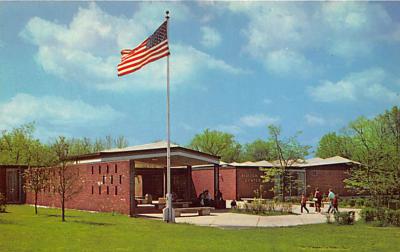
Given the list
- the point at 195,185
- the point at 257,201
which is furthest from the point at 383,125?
the point at 257,201

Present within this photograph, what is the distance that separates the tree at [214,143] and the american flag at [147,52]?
170 ft

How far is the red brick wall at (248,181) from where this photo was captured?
41562mm

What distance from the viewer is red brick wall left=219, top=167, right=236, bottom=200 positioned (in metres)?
41.5

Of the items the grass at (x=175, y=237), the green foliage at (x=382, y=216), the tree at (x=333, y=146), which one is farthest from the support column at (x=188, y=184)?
the tree at (x=333, y=146)

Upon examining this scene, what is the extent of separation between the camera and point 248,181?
4212 centimetres

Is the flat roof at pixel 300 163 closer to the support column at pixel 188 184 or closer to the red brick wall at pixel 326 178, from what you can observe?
the red brick wall at pixel 326 178

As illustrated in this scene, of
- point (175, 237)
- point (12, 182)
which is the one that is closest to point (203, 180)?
point (12, 182)

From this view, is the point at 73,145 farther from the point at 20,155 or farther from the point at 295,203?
the point at 295,203

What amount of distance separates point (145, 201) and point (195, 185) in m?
8.50

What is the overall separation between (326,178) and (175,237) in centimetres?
2989

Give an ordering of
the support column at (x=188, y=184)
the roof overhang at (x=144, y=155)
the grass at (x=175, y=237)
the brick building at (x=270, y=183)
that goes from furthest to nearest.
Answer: the brick building at (x=270, y=183), the support column at (x=188, y=184), the roof overhang at (x=144, y=155), the grass at (x=175, y=237)

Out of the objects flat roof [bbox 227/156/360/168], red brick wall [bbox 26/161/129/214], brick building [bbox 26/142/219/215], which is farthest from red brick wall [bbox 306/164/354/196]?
red brick wall [bbox 26/161/129/214]

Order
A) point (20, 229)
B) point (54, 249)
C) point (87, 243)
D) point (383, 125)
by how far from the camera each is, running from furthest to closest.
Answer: point (383, 125) → point (20, 229) → point (87, 243) → point (54, 249)

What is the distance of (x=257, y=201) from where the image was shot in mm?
28031
